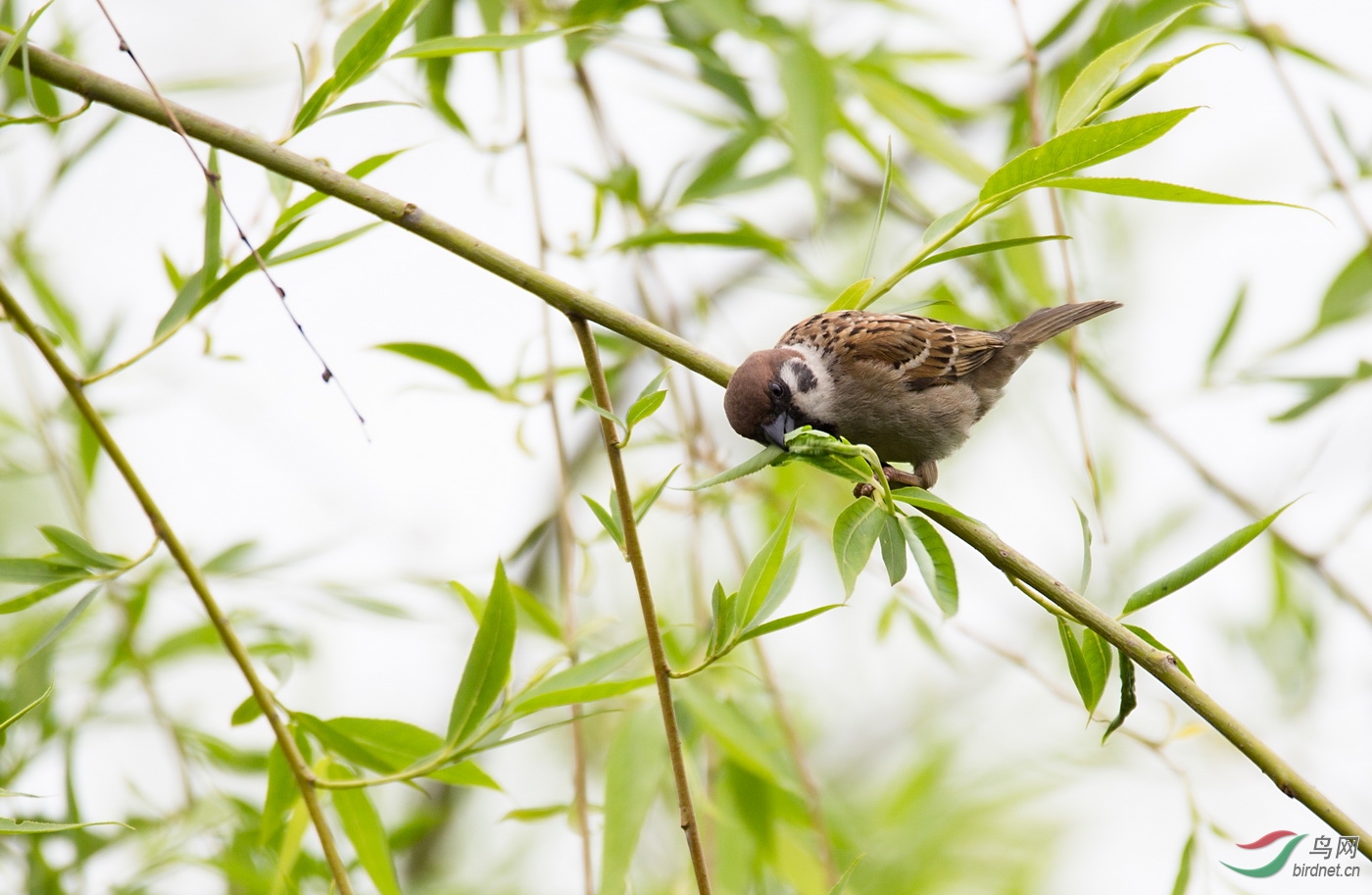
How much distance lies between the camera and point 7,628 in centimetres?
286

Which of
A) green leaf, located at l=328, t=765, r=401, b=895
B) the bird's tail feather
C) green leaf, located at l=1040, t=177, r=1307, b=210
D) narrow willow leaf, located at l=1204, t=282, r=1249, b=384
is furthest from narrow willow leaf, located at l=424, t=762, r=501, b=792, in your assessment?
narrow willow leaf, located at l=1204, t=282, r=1249, b=384

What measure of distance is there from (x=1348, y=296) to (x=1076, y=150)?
5.44ft

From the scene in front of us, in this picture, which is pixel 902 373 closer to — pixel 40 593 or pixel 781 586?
pixel 781 586

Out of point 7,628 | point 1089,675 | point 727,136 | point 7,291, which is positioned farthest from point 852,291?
point 7,628

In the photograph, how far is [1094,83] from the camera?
1.42 m

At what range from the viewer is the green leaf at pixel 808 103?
220 cm

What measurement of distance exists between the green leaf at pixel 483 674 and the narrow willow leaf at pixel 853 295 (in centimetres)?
65

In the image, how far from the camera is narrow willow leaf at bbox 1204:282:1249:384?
2641 millimetres

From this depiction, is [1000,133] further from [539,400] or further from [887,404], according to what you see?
[539,400]

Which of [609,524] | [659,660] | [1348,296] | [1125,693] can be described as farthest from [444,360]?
[1348,296]

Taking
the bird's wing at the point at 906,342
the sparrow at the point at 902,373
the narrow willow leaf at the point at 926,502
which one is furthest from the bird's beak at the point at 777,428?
the narrow willow leaf at the point at 926,502

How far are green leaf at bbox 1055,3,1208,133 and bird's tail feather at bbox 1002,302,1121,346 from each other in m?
1.14

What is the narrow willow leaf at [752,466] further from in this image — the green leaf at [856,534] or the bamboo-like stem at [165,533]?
the bamboo-like stem at [165,533]

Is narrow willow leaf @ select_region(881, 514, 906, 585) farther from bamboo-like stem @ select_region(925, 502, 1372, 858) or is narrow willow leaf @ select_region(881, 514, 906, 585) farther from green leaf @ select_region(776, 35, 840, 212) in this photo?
green leaf @ select_region(776, 35, 840, 212)
